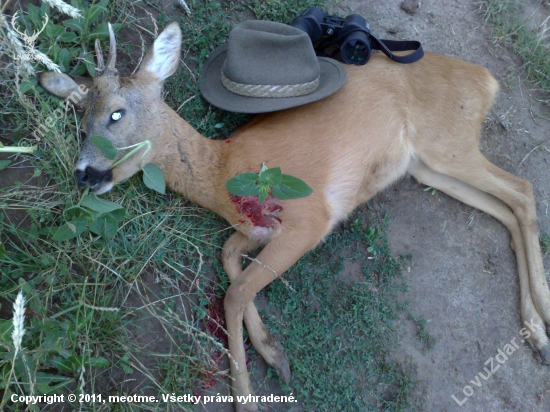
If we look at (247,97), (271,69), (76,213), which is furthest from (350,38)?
(76,213)

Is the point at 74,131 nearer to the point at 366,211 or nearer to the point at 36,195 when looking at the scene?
the point at 36,195

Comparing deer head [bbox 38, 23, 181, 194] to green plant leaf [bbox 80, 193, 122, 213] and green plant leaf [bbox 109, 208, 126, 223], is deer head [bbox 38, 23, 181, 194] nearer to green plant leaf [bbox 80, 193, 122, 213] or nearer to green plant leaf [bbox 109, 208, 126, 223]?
green plant leaf [bbox 80, 193, 122, 213]

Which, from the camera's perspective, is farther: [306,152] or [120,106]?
[306,152]

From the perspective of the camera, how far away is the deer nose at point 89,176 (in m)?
3.29

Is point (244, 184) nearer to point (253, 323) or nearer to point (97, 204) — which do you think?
point (97, 204)

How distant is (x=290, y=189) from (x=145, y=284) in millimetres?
1331

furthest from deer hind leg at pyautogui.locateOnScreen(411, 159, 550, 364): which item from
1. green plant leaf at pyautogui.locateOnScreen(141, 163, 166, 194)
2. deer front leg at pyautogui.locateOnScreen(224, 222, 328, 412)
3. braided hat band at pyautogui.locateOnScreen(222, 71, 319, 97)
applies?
green plant leaf at pyautogui.locateOnScreen(141, 163, 166, 194)

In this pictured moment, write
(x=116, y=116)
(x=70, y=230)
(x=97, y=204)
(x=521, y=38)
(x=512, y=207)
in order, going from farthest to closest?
(x=521, y=38), (x=512, y=207), (x=116, y=116), (x=97, y=204), (x=70, y=230)

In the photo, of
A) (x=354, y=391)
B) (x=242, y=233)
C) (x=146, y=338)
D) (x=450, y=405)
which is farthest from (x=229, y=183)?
(x=450, y=405)

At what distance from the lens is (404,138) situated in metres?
4.11

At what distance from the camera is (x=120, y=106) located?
3.46 meters

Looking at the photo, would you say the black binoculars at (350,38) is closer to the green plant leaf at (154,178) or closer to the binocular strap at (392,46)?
the binocular strap at (392,46)

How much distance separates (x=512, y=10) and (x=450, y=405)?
162 inches

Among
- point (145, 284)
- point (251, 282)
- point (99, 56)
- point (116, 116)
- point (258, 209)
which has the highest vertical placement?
point (99, 56)
